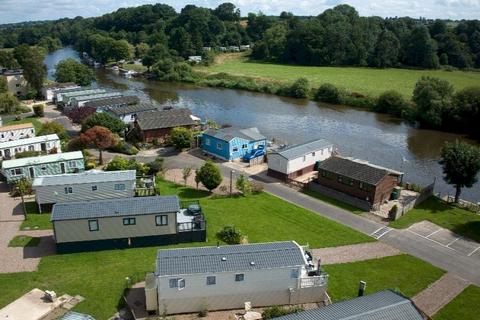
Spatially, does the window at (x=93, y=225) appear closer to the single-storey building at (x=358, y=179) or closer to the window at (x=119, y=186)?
the window at (x=119, y=186)

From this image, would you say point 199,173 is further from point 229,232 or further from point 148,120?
point 148,120

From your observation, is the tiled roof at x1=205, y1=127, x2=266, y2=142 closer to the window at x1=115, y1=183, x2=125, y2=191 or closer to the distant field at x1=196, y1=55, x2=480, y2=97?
the window at x1=115, y1=183, x2=125, y2=191

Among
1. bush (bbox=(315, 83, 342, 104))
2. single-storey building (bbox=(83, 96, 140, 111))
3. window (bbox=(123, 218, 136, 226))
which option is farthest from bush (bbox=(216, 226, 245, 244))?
bush (bbox=(315, 83, 342, 104))

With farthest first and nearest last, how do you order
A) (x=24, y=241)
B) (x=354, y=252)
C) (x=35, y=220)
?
(x=35, y=220)
(x=24, y=241)
(x=354, y=252)

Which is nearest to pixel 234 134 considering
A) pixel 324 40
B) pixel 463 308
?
pixel 463 308

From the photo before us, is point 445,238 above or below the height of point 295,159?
below

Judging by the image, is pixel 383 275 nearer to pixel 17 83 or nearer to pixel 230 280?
pixel 230 280

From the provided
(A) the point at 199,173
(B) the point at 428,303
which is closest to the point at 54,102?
(A) the point at 199,173
